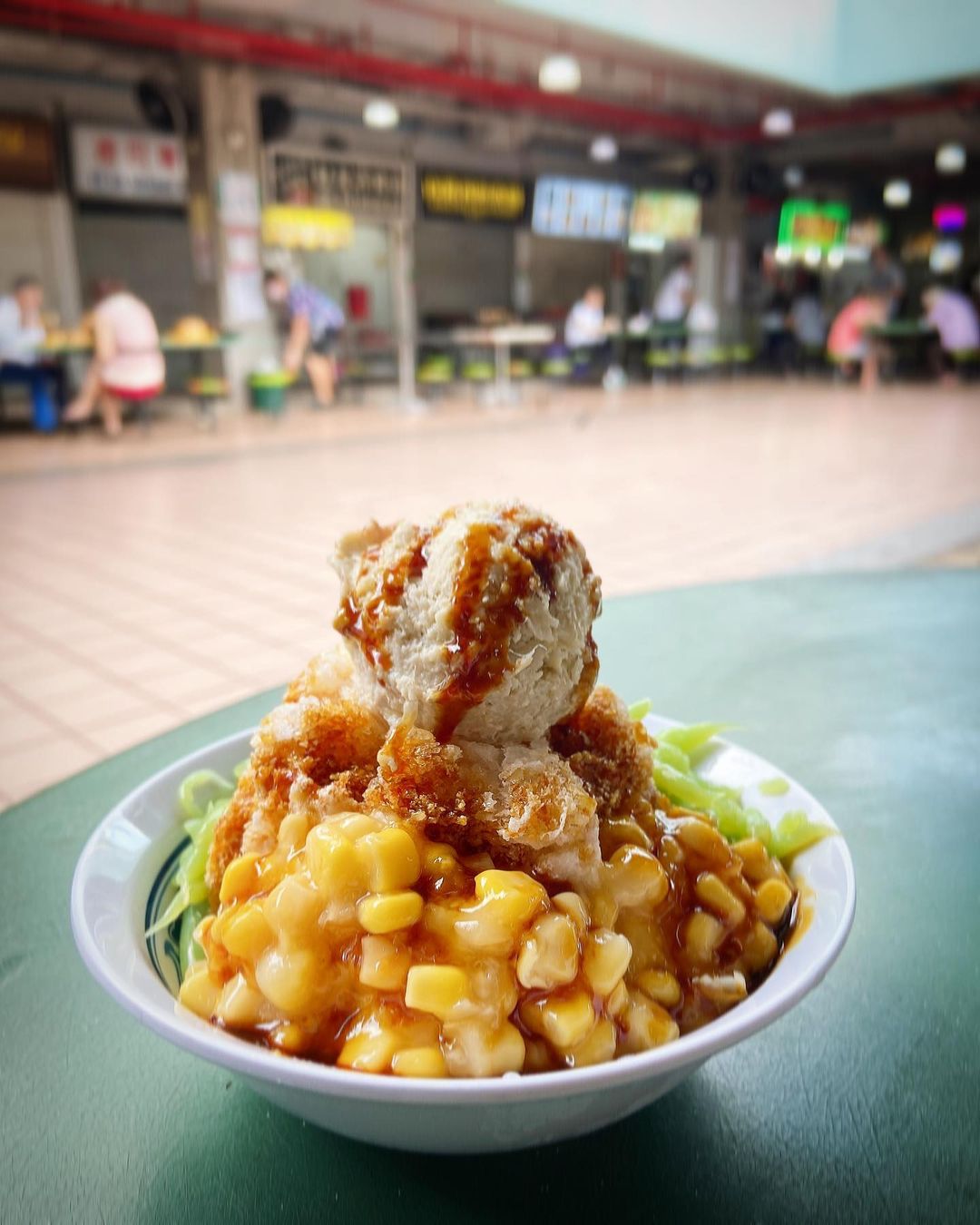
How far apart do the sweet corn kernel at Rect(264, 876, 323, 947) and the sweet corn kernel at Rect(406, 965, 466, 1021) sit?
0.07 metres

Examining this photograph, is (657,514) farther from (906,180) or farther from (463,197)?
(906,180)

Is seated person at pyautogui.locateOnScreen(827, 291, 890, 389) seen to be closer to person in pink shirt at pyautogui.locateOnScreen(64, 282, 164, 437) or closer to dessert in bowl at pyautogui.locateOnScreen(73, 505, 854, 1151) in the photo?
person in pink shirt at pyautogui.locateOnScreen(64, 282, 164, 437)

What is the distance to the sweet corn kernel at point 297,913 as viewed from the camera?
0.56m

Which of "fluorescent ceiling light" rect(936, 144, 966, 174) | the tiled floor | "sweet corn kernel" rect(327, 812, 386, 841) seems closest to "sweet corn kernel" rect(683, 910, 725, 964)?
"sweet corn kernel" rect(327, 812, 386, 841)

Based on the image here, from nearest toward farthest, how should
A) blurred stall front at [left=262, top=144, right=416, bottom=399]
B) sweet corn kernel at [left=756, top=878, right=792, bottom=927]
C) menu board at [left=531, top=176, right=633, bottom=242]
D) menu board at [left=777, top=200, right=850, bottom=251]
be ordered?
1. sweet corn kernel at [left=756, top=878, right=792, bottom=927]
2. blurred stall front at [left=262, top=144, right=416, bottom=399]
3. menu board at [left=531, top=176, right=633, bottom=242]
4. menu board at [left=777, top=200, right=850, bottom=251]

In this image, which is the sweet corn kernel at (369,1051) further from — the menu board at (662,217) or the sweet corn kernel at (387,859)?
the menu board at (662,217)

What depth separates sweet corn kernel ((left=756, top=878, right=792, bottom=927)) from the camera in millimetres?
683

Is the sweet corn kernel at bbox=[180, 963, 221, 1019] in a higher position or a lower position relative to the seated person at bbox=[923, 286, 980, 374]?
lower

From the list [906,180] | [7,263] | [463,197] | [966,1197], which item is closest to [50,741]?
[966,1197]

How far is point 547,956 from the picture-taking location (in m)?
0.54

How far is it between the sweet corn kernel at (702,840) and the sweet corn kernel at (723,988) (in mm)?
93

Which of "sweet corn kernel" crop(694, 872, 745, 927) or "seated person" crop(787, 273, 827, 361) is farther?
"seated person" crop(787, 273, 827, 361)

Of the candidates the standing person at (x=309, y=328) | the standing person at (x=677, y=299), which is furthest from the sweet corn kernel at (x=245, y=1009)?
the standing person at (x=677, y=299)

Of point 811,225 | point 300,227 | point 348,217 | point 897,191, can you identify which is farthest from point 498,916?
point 897,191
